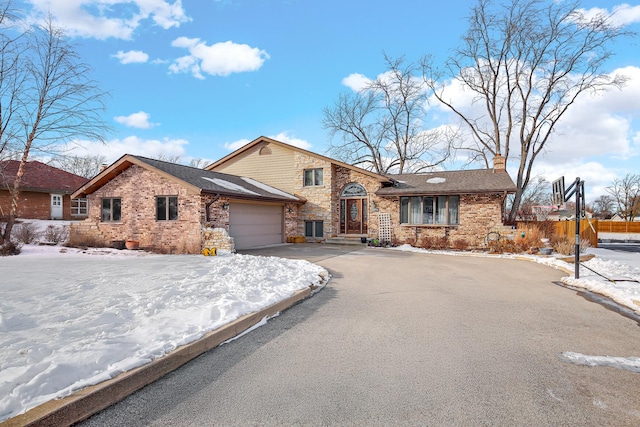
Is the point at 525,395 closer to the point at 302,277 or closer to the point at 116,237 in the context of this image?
the point at 302,277

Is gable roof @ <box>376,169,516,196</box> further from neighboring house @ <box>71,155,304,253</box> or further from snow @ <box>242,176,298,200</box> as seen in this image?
neighboring house @ <box>71,155,304,253</box>

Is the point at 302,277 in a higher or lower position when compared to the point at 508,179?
lower

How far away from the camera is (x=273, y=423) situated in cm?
253

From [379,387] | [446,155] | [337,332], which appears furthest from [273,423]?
[446,155]

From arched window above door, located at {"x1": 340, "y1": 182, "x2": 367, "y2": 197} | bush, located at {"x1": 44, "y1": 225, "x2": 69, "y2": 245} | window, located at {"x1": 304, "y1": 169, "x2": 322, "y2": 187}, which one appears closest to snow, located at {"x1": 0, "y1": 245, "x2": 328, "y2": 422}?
bush, located at {"x1": 44, "y1": 225, "x2": 69, "y2": 245}

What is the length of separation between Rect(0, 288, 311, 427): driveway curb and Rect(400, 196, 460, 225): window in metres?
14.6

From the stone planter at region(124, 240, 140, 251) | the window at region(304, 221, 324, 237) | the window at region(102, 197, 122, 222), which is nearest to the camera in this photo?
the stone planter at region(124, 240, 140, 251)

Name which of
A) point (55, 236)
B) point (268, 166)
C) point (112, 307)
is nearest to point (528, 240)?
point (268, 166)

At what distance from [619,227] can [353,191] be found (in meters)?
25.8

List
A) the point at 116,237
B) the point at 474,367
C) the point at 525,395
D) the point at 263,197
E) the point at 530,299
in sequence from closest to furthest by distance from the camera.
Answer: the point at 525,395, the point at 474,367, the point at 530,299, the point at 116,237, the point at 263,197

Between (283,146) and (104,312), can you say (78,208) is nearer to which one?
(283,146)

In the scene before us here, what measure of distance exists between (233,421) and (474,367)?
2.42 metres

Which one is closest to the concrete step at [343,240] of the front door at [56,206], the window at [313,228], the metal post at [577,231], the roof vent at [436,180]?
the window at [313,228]

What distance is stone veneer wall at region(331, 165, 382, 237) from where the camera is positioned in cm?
1844
